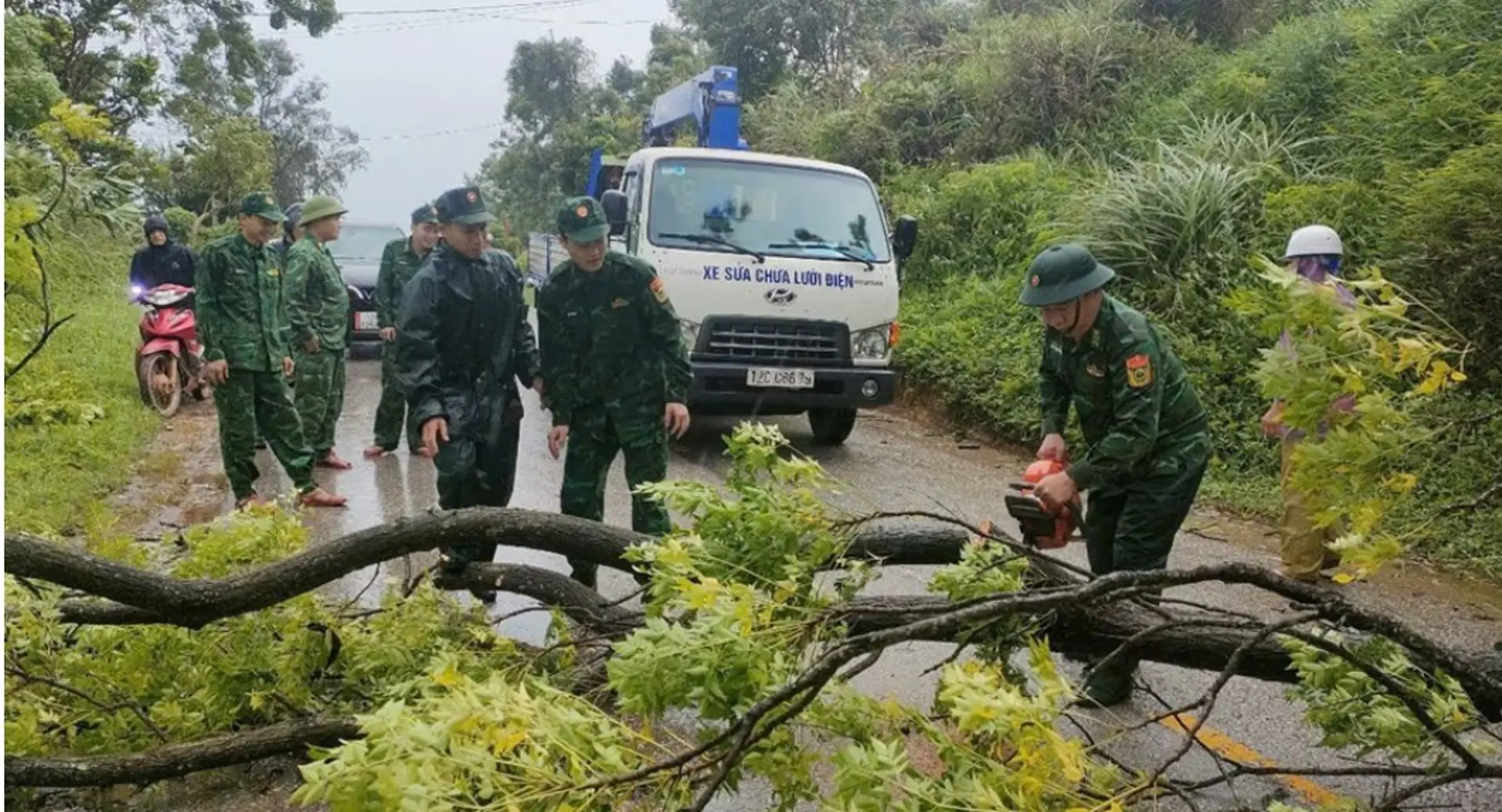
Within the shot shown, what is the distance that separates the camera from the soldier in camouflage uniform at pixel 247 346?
6047mm

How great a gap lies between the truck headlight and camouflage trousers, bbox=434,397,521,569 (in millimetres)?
3483

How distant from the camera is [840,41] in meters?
22.8

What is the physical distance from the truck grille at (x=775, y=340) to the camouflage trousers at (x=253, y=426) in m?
2.60

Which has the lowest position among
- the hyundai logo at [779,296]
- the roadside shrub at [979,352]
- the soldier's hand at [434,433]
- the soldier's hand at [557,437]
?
the roadside shrub at [979,352]

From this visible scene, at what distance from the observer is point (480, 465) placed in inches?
187

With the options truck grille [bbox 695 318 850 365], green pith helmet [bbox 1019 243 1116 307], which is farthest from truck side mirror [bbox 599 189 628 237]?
green pith helmet [bbox 1019 243 1116 307]

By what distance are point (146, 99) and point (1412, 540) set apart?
924 inches

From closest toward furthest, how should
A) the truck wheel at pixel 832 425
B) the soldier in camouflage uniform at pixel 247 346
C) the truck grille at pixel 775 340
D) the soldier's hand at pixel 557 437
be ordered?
the soldier's hand at pixel 557 437 < the soldier in camouflage uniform at pixel 247 346 < the truck grille at pixel 775 340 < the truck wheel at pixel 832 425

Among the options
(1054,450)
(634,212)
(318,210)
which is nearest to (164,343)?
(318,210)

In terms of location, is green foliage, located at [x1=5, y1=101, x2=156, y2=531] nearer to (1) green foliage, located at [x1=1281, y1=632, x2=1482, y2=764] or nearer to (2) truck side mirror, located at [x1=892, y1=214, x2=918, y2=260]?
(1) green foliage, located at [x1=1281, y1=632, x2=1482, y2=764]

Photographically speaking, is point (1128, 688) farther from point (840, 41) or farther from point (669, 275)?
point (840, 41)

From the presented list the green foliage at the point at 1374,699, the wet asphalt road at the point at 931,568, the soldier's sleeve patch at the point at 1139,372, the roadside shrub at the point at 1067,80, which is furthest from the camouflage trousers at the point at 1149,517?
the roadside shrub at the point at 1067,80

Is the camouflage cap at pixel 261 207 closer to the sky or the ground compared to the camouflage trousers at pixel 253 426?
closer to the sky

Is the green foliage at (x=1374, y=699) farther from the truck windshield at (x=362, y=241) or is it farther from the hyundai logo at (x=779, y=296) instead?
the truck windshield at (x=362, y=241)
